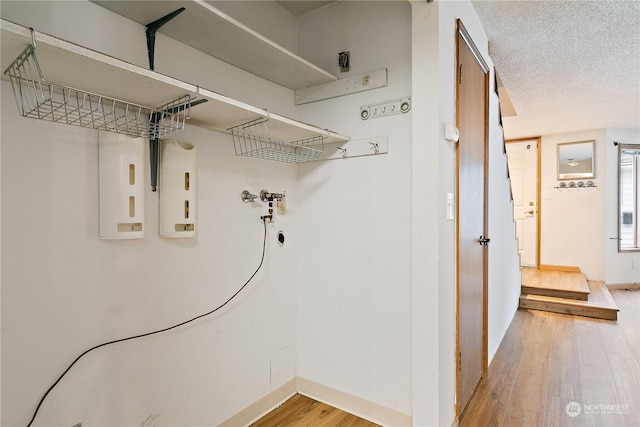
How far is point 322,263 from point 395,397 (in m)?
0.88

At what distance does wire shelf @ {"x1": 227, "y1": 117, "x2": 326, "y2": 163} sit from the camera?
178 centimetres

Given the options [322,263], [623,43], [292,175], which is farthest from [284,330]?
[623,43]

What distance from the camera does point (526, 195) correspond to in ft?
19.6

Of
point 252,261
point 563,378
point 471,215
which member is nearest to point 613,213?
point 563,378

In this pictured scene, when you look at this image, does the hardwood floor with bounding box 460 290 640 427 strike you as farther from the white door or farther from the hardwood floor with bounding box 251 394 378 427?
the white door

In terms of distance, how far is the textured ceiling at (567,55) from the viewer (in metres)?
2.15

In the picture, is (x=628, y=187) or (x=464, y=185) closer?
(x=464, y=185)

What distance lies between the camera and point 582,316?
4004mm

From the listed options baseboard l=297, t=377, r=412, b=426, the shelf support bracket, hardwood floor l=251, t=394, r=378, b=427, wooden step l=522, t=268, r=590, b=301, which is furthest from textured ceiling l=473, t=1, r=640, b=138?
hardwood floor l=251, t=394, r=378, b=427

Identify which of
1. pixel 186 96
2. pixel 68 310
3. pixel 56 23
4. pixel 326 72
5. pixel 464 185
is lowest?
pixel 68 310

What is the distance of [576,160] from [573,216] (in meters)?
0.90

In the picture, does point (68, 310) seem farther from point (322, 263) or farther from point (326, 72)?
point (326, 72)

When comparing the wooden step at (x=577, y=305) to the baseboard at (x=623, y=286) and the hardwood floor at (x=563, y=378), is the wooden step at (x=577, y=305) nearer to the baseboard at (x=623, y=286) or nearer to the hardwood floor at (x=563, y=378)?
the hardwood floor at (x=563, y=378)

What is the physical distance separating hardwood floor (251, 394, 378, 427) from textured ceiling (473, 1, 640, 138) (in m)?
2.61
